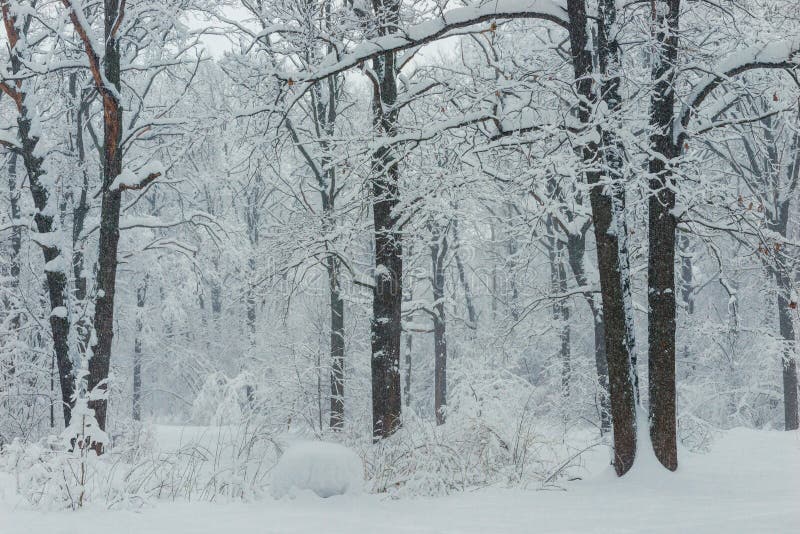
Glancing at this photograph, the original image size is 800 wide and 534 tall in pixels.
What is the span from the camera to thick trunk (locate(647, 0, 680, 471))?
6.76 m

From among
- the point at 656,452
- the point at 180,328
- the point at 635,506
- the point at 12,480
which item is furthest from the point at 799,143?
the point at 180,328

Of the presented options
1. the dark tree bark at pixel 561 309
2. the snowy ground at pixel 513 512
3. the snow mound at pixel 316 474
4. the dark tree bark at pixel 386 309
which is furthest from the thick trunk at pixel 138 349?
the snowy ground at pixel 513 512

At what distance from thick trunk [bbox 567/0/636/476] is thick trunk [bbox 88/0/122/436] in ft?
23.7

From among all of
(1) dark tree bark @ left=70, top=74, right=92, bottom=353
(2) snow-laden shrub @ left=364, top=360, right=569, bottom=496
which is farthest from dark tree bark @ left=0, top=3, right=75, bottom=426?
(2) snow-laden shrub @ left=364, top=360, right=569, bottom=496

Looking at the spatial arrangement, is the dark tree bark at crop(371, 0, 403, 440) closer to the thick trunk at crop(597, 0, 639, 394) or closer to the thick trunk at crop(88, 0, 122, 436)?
the thick trunk at crop(597, 0, 639, 394)

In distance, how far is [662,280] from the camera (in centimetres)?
703

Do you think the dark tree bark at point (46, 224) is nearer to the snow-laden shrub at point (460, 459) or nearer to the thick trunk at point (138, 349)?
the snow-laden shrub at point (460, 459)

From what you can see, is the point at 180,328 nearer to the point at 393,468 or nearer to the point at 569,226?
the point at 569,226

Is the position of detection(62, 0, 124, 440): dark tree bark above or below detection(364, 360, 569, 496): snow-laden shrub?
above

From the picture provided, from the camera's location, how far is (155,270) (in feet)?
58.9

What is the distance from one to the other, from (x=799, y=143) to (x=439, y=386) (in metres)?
12.0

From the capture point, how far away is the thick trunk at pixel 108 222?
→ 10.1 meters

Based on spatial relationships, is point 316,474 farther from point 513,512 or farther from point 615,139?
point 615,139

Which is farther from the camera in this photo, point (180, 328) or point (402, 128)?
point (180, 328)
